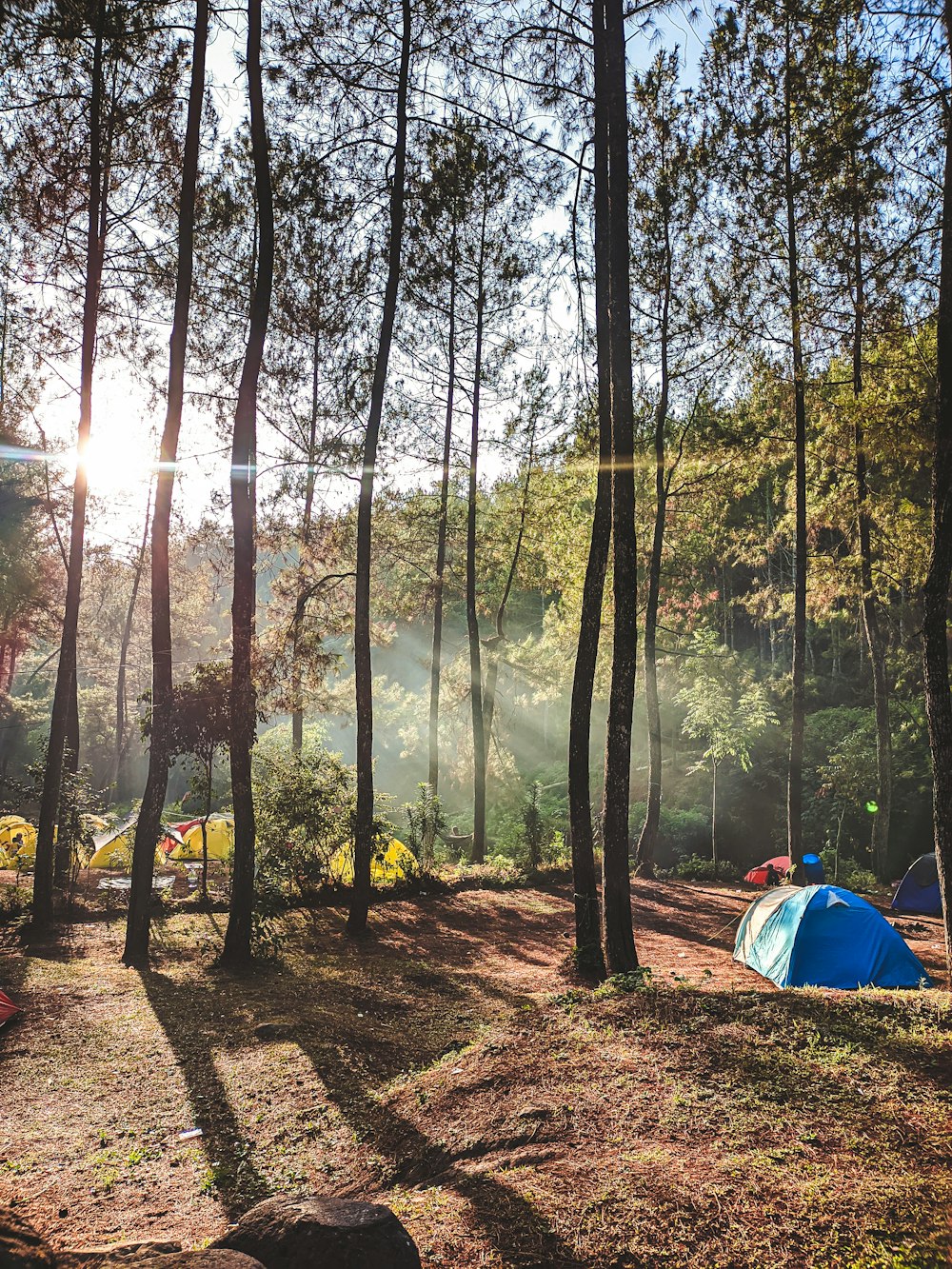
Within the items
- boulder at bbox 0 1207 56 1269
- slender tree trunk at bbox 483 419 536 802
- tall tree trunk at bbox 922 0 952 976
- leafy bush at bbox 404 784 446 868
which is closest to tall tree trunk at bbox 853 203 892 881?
slender tree trunk at bbox 483 419 536 802

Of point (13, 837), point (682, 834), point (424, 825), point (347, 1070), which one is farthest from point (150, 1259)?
point (682, 834)

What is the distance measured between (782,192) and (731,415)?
18.4 feet

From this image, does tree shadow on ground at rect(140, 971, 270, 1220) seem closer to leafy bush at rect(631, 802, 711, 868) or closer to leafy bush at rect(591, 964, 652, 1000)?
leafy bush at rect(591, 964, 652, 1000)

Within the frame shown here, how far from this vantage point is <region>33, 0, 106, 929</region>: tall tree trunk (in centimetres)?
1102

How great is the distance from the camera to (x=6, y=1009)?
6984mm

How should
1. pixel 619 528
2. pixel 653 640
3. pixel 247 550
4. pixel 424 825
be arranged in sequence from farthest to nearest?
pixel 653 640
pixel 424 825
pixel 247 550
pixel 619 528

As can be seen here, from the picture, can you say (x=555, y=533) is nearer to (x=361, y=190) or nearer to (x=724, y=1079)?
(x=361, y=190)

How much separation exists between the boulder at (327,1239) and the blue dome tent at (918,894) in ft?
46.8

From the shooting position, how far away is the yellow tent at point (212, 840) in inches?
742

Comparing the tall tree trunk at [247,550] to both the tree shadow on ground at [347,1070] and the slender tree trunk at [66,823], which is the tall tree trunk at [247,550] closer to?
the tree shadow on ground at [347,1070]

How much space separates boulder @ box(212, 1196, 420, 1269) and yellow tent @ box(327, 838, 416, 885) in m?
9.65

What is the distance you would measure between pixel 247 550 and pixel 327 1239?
767 cm

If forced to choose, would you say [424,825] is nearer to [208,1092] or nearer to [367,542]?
[367,542]

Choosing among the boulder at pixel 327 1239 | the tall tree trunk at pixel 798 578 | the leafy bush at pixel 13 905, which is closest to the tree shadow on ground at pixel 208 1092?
the boulder at pixel 327 1239
